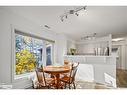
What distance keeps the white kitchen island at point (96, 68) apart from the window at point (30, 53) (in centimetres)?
20

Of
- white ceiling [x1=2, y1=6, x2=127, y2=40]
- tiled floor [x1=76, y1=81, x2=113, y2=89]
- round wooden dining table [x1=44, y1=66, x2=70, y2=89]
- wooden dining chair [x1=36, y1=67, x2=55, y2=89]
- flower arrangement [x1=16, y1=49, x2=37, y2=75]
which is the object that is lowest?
tiled floor [x1=76, y1=81, x2=113, y2=89]

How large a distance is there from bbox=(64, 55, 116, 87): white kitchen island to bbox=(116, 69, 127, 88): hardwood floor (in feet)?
0.12

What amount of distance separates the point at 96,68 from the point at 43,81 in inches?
21.3

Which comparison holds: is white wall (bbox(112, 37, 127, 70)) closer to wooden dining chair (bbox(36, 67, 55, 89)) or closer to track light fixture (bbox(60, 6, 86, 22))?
track light fixture (bbox(60, 6, 86, 22))

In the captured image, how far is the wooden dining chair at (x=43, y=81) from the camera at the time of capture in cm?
138

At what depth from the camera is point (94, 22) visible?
4.55 ft

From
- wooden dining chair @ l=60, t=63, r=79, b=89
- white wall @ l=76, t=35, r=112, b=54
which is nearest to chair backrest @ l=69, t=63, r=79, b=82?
wooden dining chair @ l=60, t=63, r=79, b=89

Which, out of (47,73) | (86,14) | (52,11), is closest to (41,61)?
(47,73)

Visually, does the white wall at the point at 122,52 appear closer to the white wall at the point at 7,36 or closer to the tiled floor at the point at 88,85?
the tiled floor at the point at 88,85

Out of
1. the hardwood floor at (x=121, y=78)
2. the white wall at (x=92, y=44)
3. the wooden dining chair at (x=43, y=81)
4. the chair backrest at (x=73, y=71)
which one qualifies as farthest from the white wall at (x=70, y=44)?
the hardwood floor at (x=121, y=78)

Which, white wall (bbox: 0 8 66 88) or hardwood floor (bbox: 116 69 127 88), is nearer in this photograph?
white wall (bbox: 0 8 66 88)

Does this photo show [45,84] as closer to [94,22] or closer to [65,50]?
[65,50]

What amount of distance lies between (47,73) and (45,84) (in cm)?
11

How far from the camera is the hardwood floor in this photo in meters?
1.35
